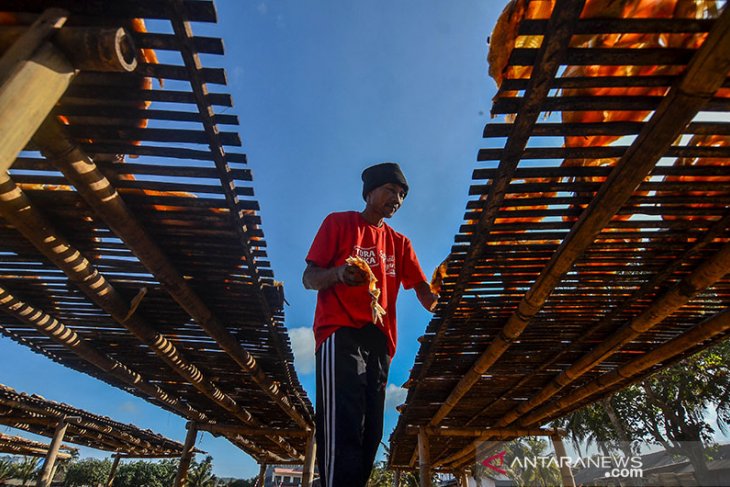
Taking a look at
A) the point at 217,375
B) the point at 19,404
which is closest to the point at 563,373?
the point at 217,375

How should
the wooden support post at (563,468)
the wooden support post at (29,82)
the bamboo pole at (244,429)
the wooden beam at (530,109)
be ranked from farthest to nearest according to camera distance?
the bamboo pole at (244,429)
the wooden support post at (563,468)
the wooden beam at (530,109)
the wooden support post at (29,82)

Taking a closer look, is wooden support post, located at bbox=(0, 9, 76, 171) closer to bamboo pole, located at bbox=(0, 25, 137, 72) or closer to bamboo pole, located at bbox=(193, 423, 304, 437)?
bamboo pole, located at bbox=(0, 25, 137, 72)

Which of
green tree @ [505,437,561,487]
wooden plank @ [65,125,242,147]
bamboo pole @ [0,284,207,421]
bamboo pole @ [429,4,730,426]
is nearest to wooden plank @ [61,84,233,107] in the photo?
wooden plank @ [65,125,242,147]

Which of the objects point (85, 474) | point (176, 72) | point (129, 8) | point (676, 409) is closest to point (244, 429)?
point (176, 72)

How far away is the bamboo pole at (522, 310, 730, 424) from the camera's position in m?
4.44

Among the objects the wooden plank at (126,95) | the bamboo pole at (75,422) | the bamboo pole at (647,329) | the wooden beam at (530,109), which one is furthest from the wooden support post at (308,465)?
the wooden plank at (126,95)

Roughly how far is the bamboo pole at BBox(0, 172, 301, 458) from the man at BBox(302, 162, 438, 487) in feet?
5.86

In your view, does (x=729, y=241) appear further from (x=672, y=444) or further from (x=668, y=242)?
(x=672, y=444)

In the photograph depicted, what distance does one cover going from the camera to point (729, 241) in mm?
3369

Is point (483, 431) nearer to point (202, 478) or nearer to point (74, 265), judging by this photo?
point (74, 265)

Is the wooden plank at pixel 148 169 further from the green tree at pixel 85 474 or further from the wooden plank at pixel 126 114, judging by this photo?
the green tree at pixel 85 474

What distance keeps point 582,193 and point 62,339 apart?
21.9 feet

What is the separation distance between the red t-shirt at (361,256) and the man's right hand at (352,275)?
7.2 inches

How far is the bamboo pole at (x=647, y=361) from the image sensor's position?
4438mm
